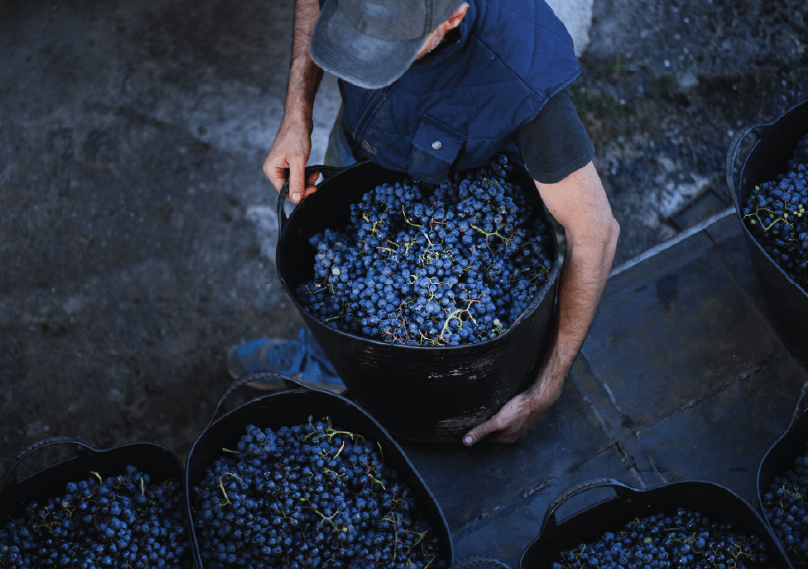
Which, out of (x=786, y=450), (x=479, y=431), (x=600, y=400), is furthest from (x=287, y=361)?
(x=786, y=450)

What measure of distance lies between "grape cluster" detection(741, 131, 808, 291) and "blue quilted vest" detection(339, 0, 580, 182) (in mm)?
1005

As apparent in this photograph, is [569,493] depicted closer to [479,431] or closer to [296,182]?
[479,431]

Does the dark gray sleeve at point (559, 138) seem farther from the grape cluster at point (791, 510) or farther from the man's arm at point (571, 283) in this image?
the grape cluster at point (791, 510)

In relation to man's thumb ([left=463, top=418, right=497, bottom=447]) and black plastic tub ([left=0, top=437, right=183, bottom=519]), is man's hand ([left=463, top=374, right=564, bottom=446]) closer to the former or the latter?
man's thumb ([left=463, top=418, right=497, bottom=447])

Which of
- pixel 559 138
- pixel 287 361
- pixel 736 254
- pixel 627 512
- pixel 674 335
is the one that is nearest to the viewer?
pixel 559 138

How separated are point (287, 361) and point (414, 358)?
1242mm

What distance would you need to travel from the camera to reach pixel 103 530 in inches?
64.2

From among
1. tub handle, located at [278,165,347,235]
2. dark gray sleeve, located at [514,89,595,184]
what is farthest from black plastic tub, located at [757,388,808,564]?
tub handle, located at [278,165,347,235]

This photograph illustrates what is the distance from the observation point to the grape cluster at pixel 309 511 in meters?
1.61

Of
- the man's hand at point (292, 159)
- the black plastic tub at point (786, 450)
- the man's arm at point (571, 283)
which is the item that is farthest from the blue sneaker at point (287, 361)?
the black plastic tub at point (786, 450)

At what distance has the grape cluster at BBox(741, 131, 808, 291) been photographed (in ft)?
6.91

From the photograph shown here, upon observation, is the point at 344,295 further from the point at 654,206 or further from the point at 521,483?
the point at 654,206

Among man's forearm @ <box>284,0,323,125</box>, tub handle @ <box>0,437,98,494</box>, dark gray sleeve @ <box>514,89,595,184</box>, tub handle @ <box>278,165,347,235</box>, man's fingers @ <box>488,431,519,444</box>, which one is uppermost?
dark gray sleeve @ <box>514,89,595,184</box>

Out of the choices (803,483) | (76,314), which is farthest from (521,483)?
(76,314)
